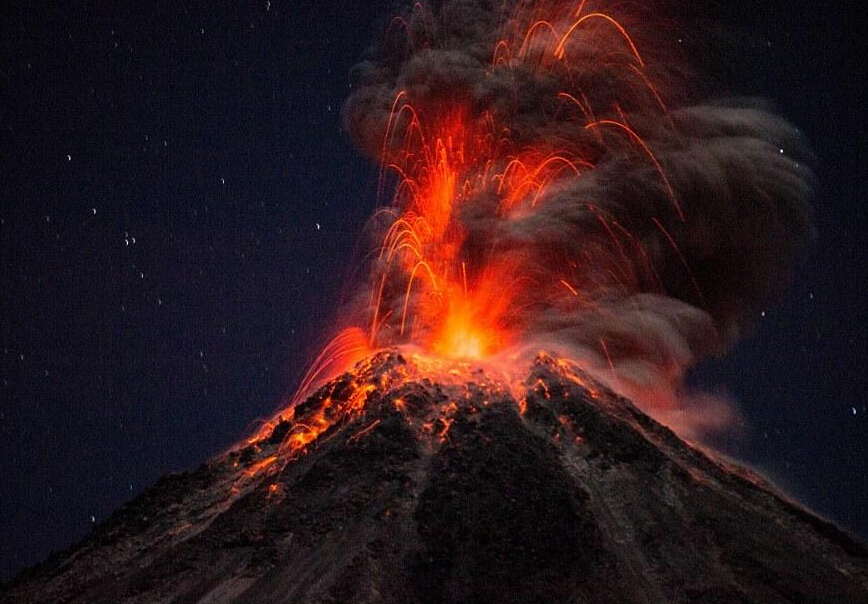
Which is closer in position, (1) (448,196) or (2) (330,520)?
(2) (330,520)

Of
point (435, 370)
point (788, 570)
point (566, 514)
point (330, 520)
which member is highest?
point (435, 370)

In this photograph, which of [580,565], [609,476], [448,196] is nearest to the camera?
[580,565]

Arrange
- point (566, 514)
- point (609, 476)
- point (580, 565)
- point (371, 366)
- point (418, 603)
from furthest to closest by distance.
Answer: point (371, 366) → point (609, 476) → point (566, 514) → point (580, 565) → point (418, 603)

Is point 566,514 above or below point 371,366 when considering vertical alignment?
below

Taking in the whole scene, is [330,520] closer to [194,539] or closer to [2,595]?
[194,539]

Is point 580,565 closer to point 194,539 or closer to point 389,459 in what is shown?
point 389,459

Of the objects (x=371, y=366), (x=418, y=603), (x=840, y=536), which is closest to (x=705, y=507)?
(x=840, y=536)
